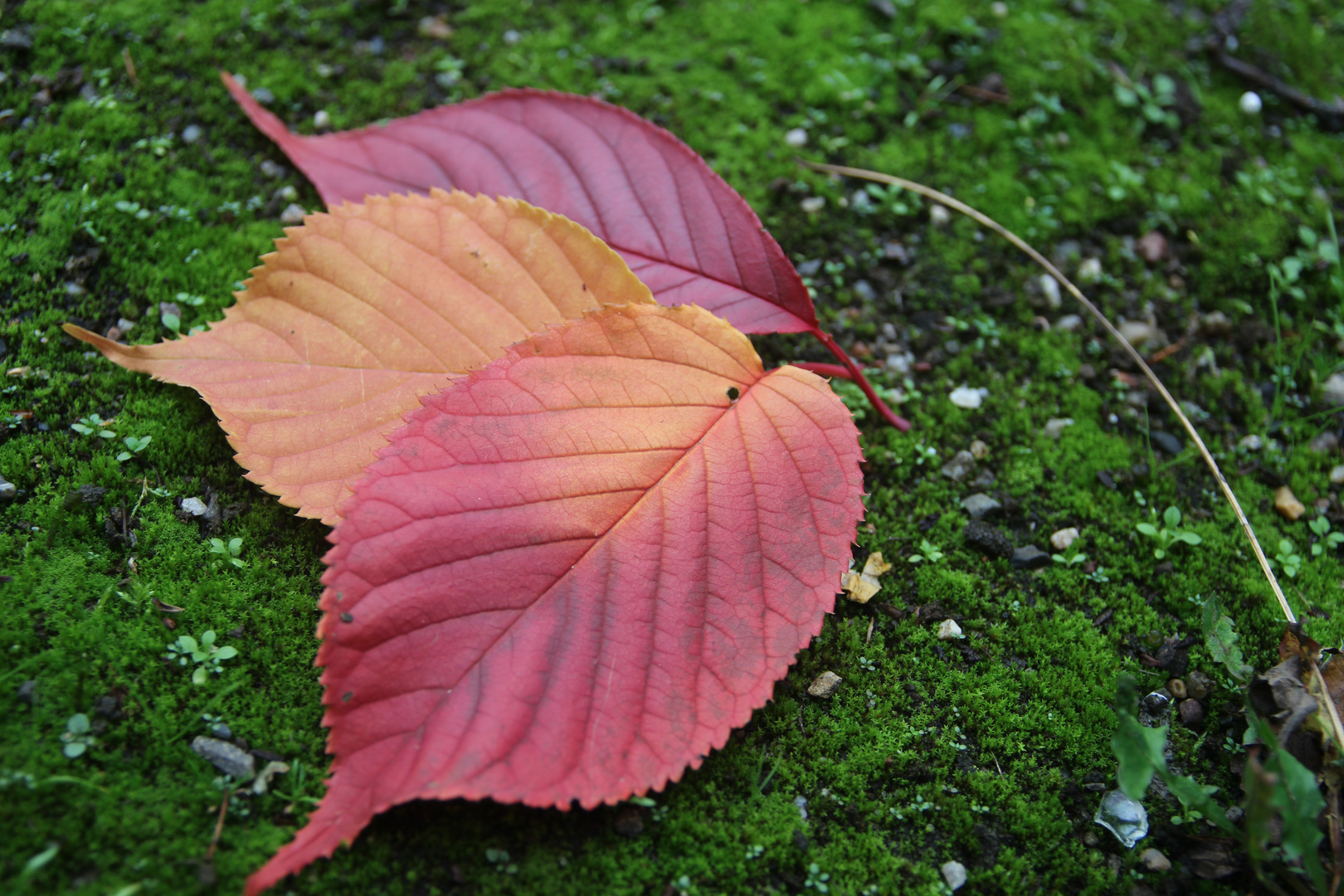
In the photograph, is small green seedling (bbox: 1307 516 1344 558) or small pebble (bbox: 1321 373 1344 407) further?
small pebble (bbox: 1321 373 1344 407)

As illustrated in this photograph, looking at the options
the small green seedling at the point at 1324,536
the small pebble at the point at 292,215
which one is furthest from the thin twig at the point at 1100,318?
the small pebble at the point at 292,215

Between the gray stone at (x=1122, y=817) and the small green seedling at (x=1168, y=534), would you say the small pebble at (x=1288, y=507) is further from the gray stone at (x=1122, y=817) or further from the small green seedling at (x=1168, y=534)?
A: the gray stone at (x=1122, y=817)

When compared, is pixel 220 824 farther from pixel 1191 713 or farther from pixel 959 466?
pixel 1191 713

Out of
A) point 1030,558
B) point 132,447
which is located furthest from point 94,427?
point 1030,558

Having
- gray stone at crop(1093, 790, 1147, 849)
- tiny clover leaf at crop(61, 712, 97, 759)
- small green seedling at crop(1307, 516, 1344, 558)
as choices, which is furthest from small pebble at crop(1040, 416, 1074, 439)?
tiny clover leaf at crop(61, 712, 97, 759)

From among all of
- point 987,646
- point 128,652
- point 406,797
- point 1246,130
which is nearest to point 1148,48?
point 1246,130

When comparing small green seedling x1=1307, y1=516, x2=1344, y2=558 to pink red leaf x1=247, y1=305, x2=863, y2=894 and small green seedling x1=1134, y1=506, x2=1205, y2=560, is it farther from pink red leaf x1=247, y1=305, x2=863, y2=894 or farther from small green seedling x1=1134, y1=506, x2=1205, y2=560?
pink red leaf x1=247, y1=305, x2=863, y2=894
